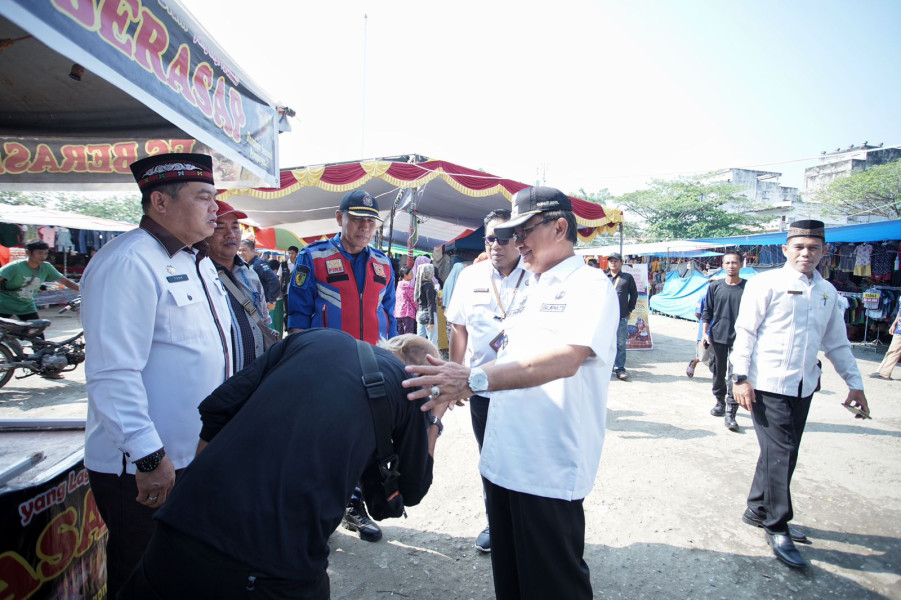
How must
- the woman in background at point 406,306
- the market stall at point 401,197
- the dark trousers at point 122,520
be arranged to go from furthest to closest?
the woman in background at point 406,306, the market stall at point 401,197, the dark trousers at point 122,520

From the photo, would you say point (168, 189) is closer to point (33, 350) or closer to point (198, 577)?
point (198, 577)

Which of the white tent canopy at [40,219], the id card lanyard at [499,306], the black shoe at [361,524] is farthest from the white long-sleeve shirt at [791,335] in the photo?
the white tent canopy at [40,219]

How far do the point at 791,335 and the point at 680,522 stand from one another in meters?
1.50

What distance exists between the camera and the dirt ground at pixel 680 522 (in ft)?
8.33

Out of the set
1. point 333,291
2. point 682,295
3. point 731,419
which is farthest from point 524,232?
point 682,295

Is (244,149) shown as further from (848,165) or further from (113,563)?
(848,165)

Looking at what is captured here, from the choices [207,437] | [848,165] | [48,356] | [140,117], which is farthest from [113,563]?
[848,165]

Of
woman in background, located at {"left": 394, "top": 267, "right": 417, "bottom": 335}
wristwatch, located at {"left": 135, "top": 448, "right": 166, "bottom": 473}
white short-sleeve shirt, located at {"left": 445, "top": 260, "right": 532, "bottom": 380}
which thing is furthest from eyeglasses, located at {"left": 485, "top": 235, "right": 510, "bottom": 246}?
woman in background, located at {"left": 394, "top": 267, "right": 417, "bottom": 335}

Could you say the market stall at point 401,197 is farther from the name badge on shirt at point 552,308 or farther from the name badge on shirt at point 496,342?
the name badge on shirt at point 552,308

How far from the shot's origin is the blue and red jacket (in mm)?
2965

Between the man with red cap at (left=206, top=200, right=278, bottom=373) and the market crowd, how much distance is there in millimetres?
17

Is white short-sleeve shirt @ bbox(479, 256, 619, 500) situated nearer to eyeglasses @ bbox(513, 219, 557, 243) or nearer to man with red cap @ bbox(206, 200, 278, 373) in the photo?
eyeglasses @ bbox(513, 219, 557, 243)

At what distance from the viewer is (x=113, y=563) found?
1.64 m

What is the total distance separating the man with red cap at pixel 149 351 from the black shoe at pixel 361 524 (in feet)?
4.91
